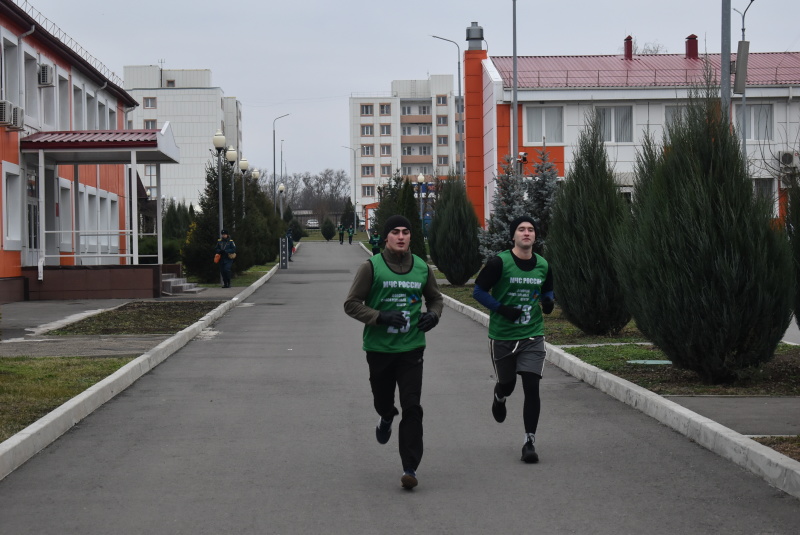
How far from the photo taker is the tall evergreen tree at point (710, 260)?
415 inches

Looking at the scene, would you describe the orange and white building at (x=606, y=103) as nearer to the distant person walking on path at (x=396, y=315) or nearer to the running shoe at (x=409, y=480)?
the distant person walking on path at (x=396, y=315)

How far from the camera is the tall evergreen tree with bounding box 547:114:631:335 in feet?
53.5

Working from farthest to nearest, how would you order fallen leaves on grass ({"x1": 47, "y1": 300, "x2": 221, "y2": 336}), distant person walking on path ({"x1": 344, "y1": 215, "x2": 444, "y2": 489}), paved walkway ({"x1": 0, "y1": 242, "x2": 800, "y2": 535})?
1. fallen leaves on grass ({"x1": 47, "y1": 300, "x2": 221, "y2": 336})
2. distant person walking on path ({"x1": 344, "y1": 215, "x2": 444, "y2": 489})
3. paved walkway ({"x1": 0, "y1": 242, "x2": 800, "y2": 535})

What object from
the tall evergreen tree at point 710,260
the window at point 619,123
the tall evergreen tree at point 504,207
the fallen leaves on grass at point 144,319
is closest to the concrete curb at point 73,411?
the fallen leaves on grass at point 144,319

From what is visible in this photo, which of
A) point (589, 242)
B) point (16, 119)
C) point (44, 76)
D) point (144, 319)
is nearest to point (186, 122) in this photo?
point (44, 76)

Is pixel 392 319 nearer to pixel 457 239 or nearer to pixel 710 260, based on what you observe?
pixel 710 260

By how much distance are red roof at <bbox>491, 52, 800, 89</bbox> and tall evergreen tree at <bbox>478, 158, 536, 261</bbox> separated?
21377 mm

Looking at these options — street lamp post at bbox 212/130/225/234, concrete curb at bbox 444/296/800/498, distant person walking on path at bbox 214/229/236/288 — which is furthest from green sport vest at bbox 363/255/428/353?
street lamp post at bbox 212/130/225/234

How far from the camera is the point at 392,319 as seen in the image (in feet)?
22.3

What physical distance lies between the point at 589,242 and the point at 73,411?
935 centimetres

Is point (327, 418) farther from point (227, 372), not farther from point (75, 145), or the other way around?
point (75, 145)

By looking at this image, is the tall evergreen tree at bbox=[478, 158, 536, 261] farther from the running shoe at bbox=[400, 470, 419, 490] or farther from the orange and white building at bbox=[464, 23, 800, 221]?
the running shoe at bbox=[400, 470, 419, 490]

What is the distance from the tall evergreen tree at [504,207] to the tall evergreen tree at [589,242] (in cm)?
791

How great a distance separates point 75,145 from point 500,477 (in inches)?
917
